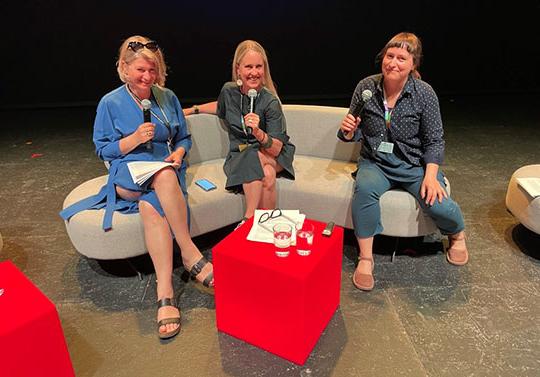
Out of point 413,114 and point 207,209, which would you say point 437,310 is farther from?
point 207,209

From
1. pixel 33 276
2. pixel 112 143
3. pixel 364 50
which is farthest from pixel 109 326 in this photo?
pixel 364 50

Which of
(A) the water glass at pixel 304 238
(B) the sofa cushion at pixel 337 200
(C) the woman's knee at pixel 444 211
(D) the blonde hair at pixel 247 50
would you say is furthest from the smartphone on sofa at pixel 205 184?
(C) the woman's knee at pixel 444 211

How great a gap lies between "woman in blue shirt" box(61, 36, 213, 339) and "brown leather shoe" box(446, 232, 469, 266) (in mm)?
1407

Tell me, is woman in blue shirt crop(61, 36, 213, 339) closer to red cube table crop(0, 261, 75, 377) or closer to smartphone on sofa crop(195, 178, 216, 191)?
smartphone on sofa crop(195, 178, 216, 191)

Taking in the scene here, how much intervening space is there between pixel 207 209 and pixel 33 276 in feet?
3.55

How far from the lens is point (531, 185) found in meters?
2.56

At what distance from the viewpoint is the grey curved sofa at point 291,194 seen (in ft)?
7.48

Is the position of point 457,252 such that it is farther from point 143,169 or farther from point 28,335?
point 28,335

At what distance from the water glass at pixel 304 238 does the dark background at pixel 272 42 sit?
194 inches

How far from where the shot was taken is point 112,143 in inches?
91.7

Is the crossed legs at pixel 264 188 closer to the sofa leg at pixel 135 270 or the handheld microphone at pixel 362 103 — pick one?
the handheld microphone at pixel 362 103

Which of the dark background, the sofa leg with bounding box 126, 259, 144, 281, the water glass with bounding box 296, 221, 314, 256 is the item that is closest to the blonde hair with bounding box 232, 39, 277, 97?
the water glass with bounding box 296, 221, 314, 256

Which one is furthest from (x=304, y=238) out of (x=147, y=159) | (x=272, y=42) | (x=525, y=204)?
(x=272, y=42)

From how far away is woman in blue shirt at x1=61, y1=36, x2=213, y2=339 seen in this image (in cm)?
222
